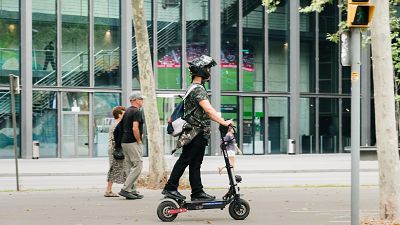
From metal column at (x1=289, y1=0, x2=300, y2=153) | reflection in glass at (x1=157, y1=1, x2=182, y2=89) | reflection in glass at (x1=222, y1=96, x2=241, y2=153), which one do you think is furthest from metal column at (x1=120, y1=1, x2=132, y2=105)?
metal column at (x1=289, y1=0, x2=300, y2=153)

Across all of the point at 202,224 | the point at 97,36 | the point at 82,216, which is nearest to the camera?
the point at 202,224

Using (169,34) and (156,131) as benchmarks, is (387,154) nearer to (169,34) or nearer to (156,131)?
(156,131)

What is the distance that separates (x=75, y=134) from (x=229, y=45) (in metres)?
9.43

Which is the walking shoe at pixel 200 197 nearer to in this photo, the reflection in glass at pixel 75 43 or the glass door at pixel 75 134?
the glass door at pixel 75 134

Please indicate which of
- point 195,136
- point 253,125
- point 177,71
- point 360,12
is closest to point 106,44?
point 177,71

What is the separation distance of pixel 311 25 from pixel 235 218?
3380 cm

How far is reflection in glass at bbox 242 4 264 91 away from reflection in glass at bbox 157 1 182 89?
384cm

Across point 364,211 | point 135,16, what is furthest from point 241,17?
point 364,211

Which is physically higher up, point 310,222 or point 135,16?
point 135,16

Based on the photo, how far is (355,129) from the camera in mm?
7996

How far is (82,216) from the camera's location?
10.8m

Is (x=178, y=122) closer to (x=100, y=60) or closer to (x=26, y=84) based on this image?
(x=26, y=84)

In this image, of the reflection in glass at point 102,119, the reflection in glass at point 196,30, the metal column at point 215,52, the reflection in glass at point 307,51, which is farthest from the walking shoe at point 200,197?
the reflection in glass at point 307,51

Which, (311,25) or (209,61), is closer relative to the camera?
(209,61)
